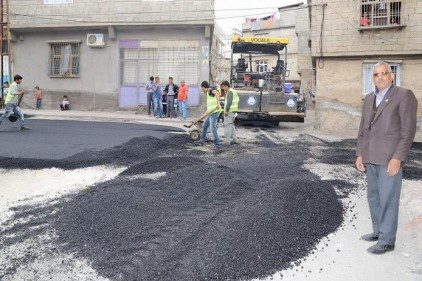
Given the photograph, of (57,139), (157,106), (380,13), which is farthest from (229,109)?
(157,106)

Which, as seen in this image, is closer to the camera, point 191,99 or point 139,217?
point 139,217

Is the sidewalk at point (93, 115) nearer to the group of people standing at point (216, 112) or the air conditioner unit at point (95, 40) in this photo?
the air conditioner unit at point (95, 40)

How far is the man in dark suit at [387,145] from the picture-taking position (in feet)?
11.6

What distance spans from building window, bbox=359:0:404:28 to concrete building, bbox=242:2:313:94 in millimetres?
14587

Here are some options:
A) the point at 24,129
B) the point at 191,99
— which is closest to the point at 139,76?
the point at 191,99

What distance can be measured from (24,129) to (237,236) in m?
8.55

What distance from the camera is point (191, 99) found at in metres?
16.8

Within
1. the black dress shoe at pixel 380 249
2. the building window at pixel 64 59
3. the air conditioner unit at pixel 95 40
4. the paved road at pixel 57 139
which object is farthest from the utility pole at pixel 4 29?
the black dress shoe at pixel 380 249

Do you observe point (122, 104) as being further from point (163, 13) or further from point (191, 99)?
point (163, 13)

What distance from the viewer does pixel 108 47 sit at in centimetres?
1756

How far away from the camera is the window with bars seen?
16.9 meters

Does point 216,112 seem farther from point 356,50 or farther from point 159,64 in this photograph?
point 159,64

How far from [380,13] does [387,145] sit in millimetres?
10643

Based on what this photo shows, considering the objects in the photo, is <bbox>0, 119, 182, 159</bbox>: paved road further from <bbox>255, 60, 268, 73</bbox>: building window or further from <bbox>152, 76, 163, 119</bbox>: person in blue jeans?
<bbox>255, 60, 268, 73</bbox>: building window
